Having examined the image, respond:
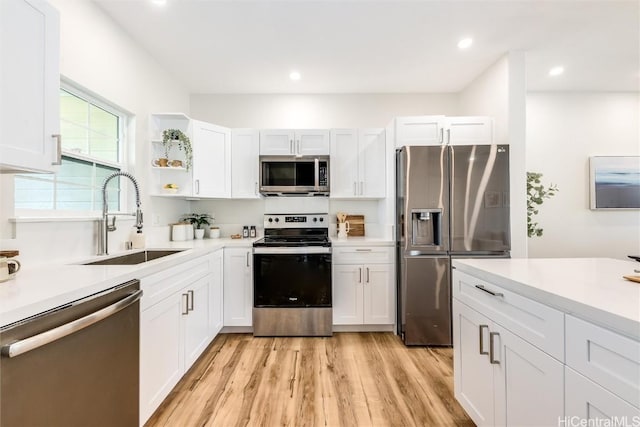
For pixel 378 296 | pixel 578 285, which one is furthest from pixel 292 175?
pixel 578 285

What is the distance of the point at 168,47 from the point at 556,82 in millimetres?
4313

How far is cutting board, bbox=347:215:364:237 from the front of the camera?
3.50 metres

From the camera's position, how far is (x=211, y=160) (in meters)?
3.07

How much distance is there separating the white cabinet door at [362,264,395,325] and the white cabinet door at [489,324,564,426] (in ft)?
5.27

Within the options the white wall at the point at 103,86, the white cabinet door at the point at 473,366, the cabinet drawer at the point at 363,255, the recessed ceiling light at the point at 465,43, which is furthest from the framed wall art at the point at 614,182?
the white wall at the point at 103,86

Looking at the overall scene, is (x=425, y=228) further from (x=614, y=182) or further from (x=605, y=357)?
(x=614, y=182)

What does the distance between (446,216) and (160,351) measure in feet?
8.00

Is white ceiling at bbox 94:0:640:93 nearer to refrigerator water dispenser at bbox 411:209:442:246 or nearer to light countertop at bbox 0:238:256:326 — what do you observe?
refrigerator water dispenser at bbox 411:209:442:246

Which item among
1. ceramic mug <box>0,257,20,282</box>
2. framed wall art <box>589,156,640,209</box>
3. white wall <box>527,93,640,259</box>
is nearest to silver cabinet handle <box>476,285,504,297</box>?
ceramic mug <box>0,257,20,282</box>

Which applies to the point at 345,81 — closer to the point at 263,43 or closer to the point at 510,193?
the point at 263,43

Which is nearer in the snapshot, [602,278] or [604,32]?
[602,278]

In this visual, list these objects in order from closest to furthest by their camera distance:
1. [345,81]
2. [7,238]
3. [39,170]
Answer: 1. [39,170]
2. [7,238]
3. [345,81]

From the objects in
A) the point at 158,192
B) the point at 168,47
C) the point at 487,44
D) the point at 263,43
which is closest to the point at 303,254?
the point at 158,192

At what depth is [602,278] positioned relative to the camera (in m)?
1.20
